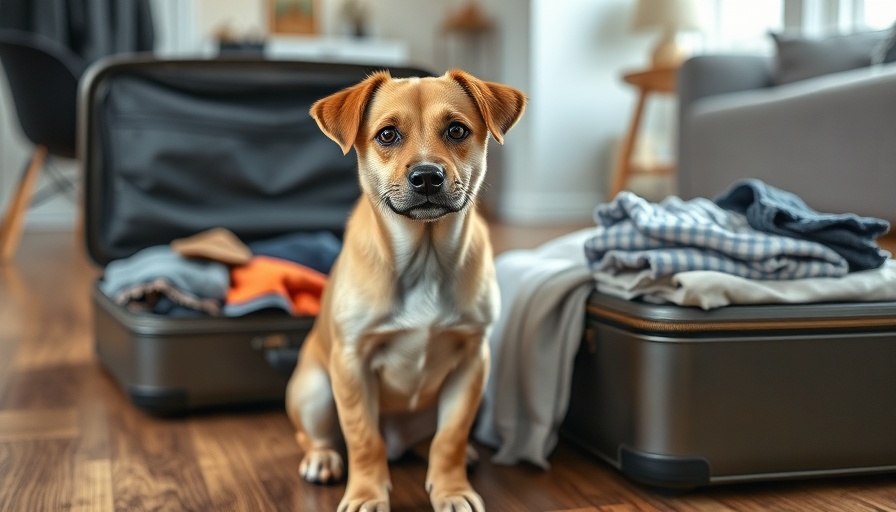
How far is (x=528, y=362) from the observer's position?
4.48ft

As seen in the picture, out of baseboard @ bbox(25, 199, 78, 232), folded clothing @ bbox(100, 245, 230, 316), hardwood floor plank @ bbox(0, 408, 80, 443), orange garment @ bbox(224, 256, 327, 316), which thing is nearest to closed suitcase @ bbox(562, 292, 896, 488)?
orange garment @ bbox(224, 256, 327, 316)

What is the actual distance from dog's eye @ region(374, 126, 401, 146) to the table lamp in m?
3.28

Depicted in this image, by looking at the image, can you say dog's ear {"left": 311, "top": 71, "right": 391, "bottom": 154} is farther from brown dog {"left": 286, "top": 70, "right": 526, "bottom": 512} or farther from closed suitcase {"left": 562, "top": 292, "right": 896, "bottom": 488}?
closed suitcase {"left": 562, "top": 292, "right": 896, "bottom": 488}

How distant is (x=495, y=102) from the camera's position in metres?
1.14

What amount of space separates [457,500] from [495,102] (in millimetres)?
514

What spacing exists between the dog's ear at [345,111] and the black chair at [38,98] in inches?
121

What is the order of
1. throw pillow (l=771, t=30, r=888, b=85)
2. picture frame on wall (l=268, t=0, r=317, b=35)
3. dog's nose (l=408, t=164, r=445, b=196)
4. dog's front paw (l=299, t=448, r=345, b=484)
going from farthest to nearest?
picture frame on wall (l=268, t=0, r=317, b=35) → throw pillow (l=771, t=30, r=888, b=85) → dog's front paw (l=299, t=448, r=345, b=484) → dog's nose (l=408, t=164, r=445, b=196)

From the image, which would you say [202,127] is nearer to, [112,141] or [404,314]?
[112,141]

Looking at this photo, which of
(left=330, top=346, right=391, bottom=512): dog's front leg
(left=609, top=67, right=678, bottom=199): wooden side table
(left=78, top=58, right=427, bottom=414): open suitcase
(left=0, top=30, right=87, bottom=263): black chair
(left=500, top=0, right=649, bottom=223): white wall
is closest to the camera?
(left=330, top=346, right=391, bottom=512): dog's front leg

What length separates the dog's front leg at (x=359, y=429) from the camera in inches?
44.5

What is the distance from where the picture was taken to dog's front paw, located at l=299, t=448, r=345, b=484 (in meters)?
1.25

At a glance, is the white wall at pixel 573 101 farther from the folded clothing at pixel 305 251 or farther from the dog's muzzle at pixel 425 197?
the dog's muzzle at pixel 425 197

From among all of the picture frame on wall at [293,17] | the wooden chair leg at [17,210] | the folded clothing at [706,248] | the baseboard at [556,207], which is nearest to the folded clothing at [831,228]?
the folded clothing at [706,248]

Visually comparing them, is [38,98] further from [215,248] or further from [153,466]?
[153,466]
